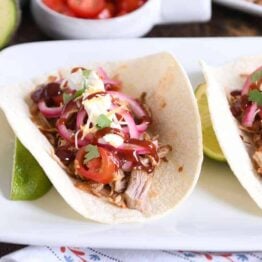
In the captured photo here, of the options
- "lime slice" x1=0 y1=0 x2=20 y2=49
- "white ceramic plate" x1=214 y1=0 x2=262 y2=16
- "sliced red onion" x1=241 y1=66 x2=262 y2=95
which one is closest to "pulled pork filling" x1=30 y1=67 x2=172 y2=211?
"sliced red onion" x1=241 y1=66 x2=262 y2=95

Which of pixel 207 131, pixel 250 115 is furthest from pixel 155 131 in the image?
pixel 250 115

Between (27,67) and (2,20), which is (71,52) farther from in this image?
(2,20)

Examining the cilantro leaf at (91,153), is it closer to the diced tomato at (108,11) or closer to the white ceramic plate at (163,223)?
the white ceramic plate at (163,223)

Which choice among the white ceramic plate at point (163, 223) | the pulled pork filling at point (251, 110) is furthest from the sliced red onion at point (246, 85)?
the white ceramic plate at point (163, 223)

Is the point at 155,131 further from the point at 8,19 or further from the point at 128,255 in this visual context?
the point at 8,19

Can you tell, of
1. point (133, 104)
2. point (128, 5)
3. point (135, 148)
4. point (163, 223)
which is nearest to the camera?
point (163, 223)

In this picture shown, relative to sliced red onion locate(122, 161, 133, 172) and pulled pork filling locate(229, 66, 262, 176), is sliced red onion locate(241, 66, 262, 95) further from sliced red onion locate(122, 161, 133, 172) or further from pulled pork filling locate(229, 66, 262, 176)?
sliced red onion locate(122, 161, 133, 172)

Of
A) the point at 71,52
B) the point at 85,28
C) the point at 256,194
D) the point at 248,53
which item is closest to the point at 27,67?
the point at 71,52
